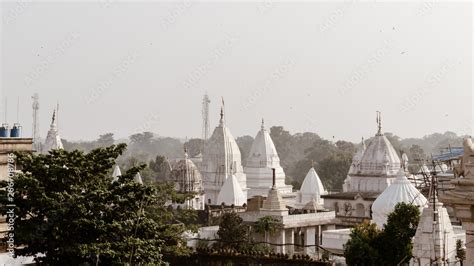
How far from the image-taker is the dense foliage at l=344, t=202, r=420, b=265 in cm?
3219

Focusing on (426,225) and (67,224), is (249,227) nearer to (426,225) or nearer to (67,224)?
(426,225)

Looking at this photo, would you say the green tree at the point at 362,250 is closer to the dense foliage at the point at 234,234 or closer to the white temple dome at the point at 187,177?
the dense foliage at the point at 234,234

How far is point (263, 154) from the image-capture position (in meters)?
72.4

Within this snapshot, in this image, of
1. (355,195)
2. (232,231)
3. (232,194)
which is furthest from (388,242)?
(232,194)

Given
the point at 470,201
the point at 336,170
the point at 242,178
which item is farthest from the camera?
the point at 336,170

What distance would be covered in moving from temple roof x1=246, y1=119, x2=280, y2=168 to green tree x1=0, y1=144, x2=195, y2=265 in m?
51.3

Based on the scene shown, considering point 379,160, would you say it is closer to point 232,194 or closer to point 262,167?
point 232,194

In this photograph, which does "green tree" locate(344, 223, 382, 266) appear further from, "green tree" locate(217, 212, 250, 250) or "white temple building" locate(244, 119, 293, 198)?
"white temple building" locate(244, 119, 293, 198)

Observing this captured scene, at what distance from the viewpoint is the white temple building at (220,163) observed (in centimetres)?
7044

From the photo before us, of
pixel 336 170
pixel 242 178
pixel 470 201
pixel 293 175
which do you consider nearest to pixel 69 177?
pixel 470 201

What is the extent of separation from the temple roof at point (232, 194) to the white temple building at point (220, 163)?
5508 mm

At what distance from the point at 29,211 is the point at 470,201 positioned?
11.2 metres

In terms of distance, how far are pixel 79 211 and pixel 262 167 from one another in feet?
174

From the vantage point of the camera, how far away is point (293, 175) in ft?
467
